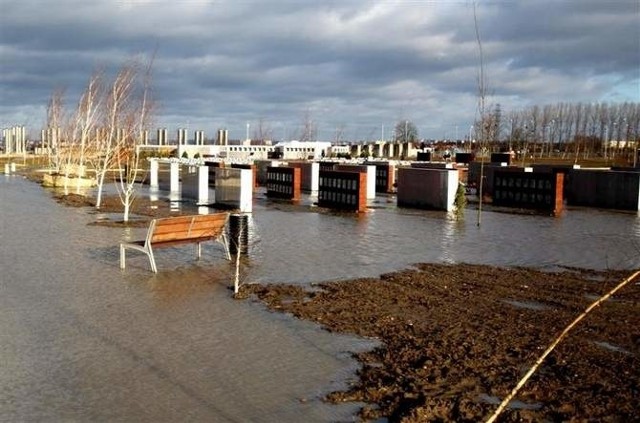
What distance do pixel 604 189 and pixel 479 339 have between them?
22.0 m

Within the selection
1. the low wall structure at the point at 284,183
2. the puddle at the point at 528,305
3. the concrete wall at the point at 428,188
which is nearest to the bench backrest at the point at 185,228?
the puddle at the point at 528,305

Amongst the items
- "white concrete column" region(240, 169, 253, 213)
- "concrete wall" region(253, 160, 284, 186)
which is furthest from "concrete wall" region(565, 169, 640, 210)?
"concrete wall" region(253, 160, 284, 186)

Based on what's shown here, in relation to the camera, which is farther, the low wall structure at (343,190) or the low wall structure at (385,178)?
the low wall structure at (385,178)

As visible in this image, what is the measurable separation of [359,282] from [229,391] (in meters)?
4.86

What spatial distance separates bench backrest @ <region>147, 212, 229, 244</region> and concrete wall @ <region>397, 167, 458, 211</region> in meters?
12.7

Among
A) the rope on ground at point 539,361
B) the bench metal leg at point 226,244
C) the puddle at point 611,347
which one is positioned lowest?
the puddle at point 611,347

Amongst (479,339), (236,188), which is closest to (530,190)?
(236,188)

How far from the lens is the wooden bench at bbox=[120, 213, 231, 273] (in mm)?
11062

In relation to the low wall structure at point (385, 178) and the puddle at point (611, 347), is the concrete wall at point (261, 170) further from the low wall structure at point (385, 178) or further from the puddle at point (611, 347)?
the puddle at point (611, 347)

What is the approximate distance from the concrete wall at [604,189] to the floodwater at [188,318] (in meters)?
8.29

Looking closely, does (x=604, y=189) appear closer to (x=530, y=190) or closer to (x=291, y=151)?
(x=530, y=190)

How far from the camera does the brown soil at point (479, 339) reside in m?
5.58

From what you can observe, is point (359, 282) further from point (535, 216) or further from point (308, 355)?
point (535, 216)

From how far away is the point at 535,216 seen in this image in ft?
74.1
